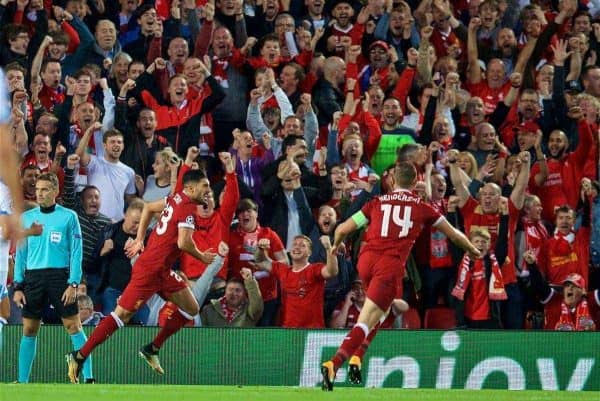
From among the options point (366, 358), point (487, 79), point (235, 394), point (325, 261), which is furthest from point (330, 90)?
point (235, 394)

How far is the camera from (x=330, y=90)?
56.9ft

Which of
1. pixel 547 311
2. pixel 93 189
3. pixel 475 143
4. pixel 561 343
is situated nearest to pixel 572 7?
pixel 475 143

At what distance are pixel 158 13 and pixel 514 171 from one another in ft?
16.1

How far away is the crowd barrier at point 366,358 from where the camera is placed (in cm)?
1442

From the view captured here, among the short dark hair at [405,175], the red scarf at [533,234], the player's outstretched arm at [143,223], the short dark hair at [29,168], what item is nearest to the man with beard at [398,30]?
the red scarf at [533,234]

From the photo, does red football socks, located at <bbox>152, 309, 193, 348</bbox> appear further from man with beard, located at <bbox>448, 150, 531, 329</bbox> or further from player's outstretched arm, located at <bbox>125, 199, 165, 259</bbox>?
man with beard, located at <bbox>448, 150, 531, 329</bbox>

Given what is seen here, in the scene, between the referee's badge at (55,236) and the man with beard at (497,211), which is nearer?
the referee's badge at (55,236)

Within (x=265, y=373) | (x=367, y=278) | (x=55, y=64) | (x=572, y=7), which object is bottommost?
(x=265, y=373)

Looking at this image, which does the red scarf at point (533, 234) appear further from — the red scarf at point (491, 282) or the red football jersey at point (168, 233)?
the red football jersey at point (168, 233)

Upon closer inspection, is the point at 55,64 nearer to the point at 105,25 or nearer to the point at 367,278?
the point at 105,25

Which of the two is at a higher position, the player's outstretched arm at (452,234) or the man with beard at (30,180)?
the player's outstretched arm at (452,234)

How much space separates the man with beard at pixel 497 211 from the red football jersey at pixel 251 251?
7.38 ft

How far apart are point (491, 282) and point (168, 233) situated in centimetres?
397

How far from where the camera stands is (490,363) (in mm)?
14570
